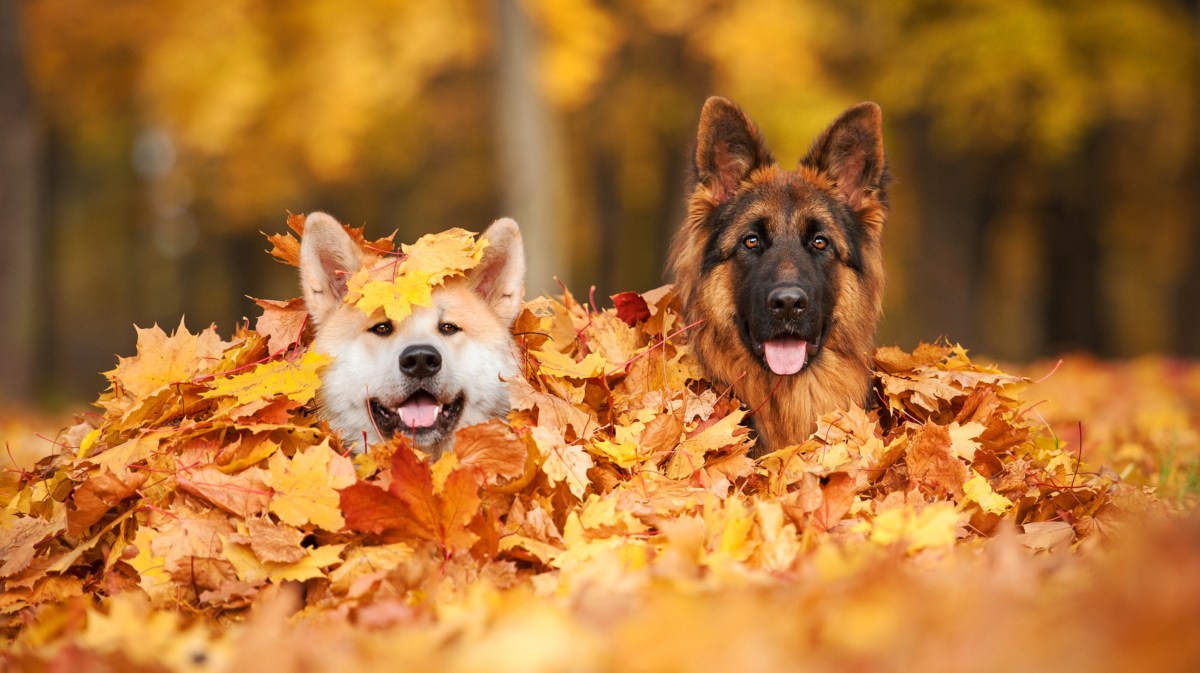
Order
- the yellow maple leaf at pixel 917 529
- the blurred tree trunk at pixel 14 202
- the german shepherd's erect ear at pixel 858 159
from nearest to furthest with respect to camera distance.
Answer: the yellow maple leaf at pixel 917 529 < the german shepherd's erect ear at pixel 858 159 < the blurred tree trunk at pixel 14 202

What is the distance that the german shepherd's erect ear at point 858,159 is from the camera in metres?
4.64

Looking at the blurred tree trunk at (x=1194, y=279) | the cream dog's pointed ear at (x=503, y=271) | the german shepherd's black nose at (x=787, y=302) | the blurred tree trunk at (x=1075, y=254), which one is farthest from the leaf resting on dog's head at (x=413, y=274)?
the blurred tree trunk at (x=1075, y=254)

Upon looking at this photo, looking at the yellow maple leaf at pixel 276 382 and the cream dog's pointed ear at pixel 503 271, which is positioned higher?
the cream dog's pointed ear at pixel 503 271

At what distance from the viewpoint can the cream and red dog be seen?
3938 mm

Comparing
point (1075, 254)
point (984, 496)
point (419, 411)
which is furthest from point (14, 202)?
point (1075, 254)

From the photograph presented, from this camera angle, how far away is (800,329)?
442 centimetres

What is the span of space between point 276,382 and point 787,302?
6.66 feet

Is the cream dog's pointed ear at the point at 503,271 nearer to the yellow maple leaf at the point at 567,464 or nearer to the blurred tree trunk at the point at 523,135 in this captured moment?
the yellow maple leaf at the point at 567,464

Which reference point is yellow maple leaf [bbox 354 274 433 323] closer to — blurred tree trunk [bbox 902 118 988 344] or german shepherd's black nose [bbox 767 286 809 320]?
german shepherd's black nose [bbox 767 286 809 320]

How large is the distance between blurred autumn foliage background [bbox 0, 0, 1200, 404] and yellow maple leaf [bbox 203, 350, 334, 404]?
888 cm

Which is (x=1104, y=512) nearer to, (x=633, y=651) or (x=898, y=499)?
(x=898, y=499)

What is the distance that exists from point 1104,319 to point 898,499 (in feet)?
62.4

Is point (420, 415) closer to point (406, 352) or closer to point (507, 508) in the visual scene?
point (406, 352)

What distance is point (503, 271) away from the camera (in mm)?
4395
